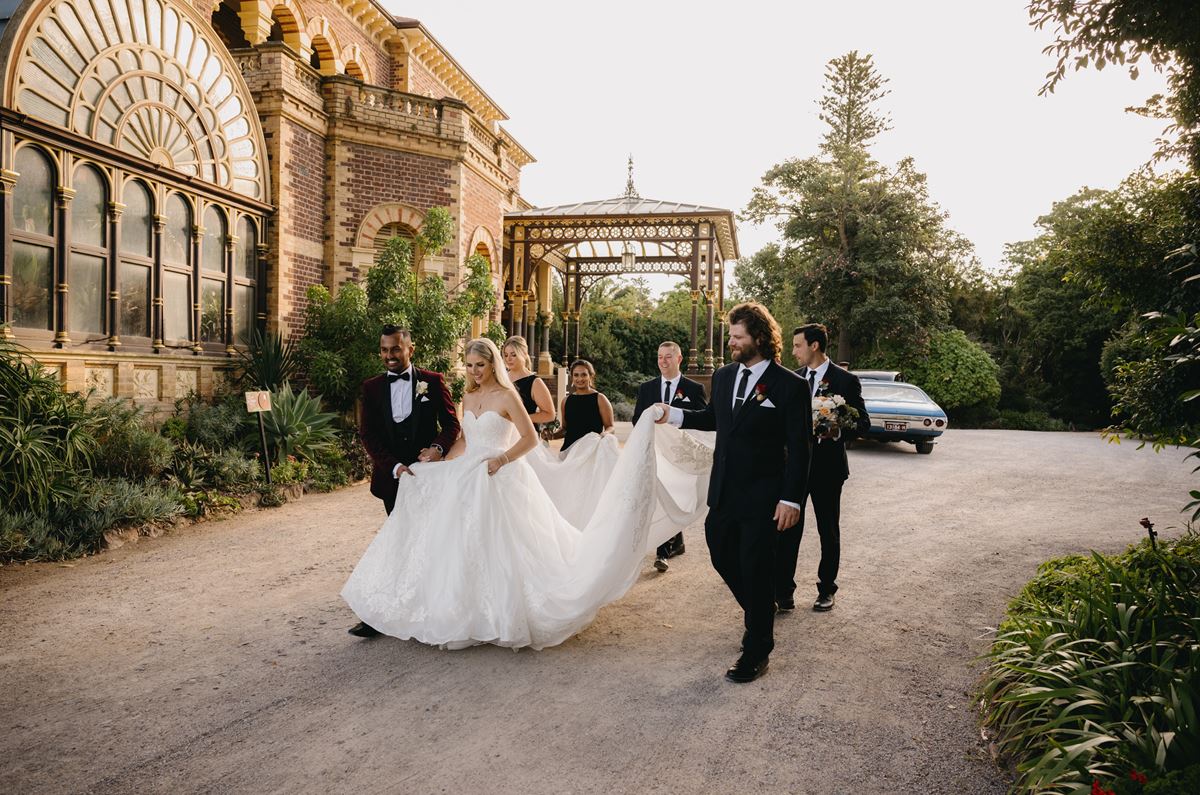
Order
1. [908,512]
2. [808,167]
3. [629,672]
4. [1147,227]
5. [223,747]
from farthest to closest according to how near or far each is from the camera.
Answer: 1. [808,167]
2. [908,512]
3. [1147,227]
4. [629,672]
5. [223,747]

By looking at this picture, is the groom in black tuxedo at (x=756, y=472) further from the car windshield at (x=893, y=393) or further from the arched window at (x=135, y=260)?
the car windshield at (x=893, y=393)

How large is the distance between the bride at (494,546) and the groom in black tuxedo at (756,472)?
66cm

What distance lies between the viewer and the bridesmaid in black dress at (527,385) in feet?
23.9

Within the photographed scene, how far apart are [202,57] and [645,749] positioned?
12.8 metres

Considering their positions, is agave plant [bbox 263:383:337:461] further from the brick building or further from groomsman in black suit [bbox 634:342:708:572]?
groomsman in black suit [bbox 634:342:708:572]

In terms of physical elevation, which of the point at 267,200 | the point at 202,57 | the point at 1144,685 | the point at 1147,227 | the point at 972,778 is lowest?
the point at 972,778

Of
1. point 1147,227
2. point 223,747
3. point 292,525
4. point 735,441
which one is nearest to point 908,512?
point 1147,227

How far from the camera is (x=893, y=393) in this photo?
17609 mm

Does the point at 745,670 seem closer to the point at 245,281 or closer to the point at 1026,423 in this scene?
the point at 245,281

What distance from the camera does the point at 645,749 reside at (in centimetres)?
347

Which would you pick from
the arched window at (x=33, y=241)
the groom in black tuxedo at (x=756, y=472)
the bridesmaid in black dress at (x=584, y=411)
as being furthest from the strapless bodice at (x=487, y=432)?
the arched window at (x=33, y=241)

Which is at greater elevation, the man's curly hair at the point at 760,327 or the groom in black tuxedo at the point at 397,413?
the man's curly hair at the point at 760,327

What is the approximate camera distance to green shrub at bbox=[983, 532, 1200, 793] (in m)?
2.70

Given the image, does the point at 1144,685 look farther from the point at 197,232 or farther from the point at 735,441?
the point at 197,232
